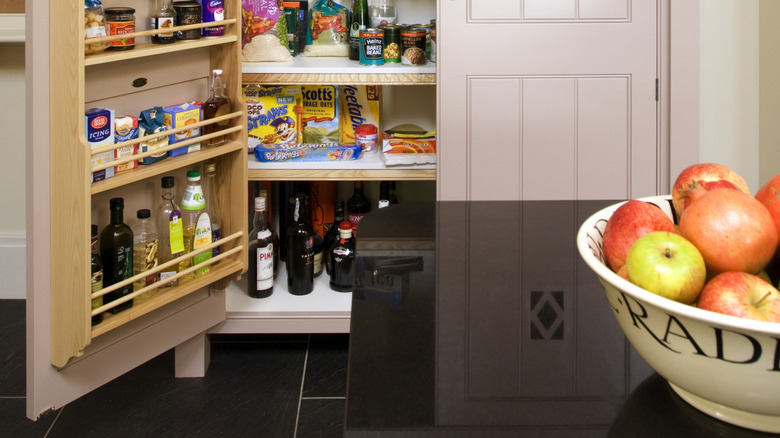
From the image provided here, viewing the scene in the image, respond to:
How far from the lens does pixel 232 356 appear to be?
106 inches

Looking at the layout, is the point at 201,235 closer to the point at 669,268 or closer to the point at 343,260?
the point at 343,260

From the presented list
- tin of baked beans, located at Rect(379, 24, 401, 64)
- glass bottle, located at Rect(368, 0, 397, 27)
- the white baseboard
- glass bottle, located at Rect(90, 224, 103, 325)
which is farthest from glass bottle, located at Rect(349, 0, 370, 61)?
the white baseboard

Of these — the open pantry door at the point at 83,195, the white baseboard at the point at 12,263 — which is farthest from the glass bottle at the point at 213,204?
the white baseboard at the point at 12,263

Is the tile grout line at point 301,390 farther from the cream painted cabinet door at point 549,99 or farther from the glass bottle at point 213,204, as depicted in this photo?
the cream painted cabinet door at point 549,99

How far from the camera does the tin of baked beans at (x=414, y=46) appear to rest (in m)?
2.55

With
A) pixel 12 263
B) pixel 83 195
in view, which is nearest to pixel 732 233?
pixel 83 195

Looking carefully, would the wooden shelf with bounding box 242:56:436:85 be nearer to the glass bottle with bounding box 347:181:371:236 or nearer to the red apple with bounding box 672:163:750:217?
the glass bottle with bounding box 347:181:371:236

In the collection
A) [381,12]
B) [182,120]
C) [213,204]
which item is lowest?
[213,204]

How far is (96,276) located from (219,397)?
0.63 m

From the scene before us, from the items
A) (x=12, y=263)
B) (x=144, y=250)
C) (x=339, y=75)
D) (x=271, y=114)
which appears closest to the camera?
(x=144, y=250)

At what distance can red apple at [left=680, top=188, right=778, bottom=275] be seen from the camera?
0.72m

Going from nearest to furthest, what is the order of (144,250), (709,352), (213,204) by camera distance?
(709,352), (144,250), (213,204)

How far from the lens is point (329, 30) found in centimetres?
274

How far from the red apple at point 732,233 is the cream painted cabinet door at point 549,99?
1.75m
